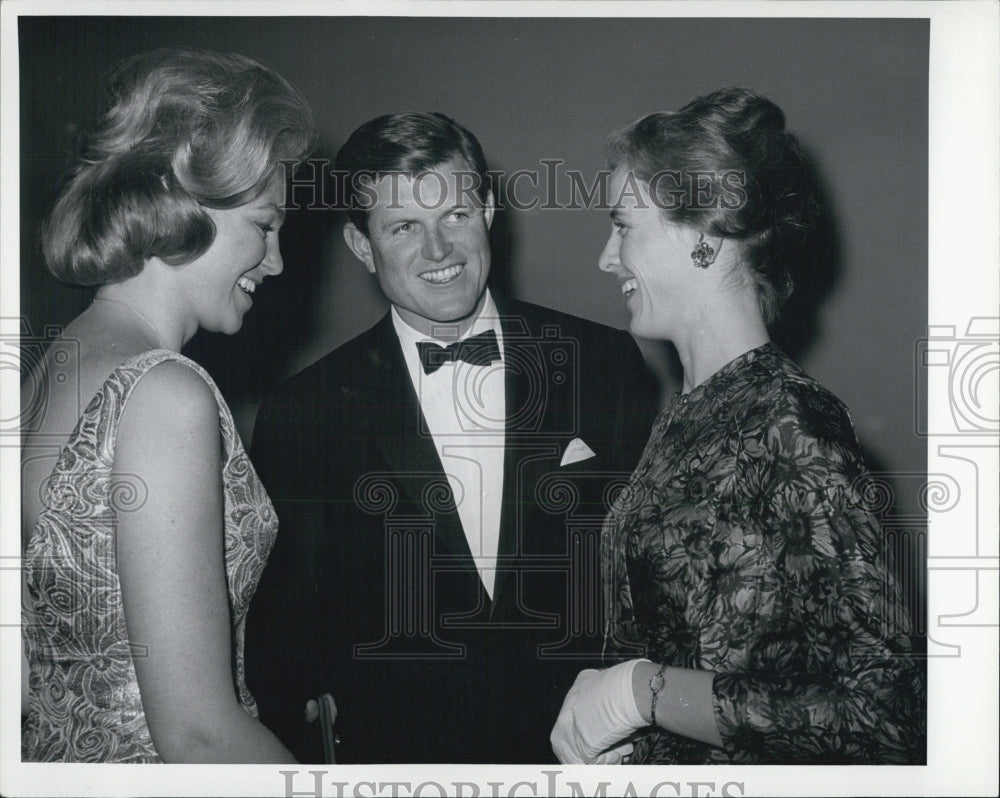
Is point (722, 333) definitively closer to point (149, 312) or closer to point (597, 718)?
point (597, 718)

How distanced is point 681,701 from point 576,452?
53 cm

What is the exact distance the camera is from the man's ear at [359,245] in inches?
83.8

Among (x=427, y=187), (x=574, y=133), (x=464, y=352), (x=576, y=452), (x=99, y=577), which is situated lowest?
(x=99, y=577)

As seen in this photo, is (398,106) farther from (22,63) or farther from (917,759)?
(917,759)

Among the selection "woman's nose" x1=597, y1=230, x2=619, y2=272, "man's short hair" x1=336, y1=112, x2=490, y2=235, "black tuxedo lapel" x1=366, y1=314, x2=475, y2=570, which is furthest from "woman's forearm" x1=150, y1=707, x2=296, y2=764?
"woman's nose" x1=597, y1=230, x2=619, y2=272

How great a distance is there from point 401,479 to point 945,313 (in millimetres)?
1192

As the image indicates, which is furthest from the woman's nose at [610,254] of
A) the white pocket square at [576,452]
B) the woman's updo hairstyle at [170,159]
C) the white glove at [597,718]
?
the white glove at [597,718]

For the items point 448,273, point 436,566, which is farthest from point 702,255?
point 436,566

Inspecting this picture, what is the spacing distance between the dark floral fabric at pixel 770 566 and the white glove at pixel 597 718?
0.10 meters

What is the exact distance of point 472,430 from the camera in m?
2.12

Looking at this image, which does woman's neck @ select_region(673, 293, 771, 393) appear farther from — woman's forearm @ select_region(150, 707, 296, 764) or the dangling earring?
woman's forearm @ select_region(150, 707, 296, 764)

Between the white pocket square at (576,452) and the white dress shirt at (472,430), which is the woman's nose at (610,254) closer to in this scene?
the white dress shirt at (472,430)

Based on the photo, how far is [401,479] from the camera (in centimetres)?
212

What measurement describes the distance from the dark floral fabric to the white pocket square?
19 centimetres
